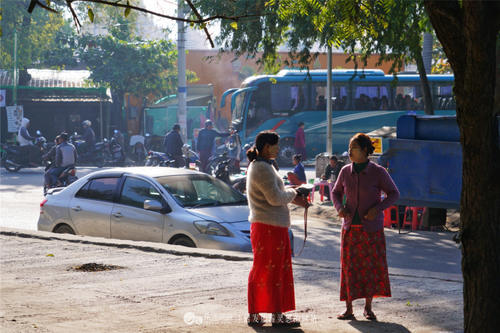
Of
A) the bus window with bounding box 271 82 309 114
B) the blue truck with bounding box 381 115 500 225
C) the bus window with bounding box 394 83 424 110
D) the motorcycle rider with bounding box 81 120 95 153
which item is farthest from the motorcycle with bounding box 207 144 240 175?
the bus window with bounding box 394 83 424 110

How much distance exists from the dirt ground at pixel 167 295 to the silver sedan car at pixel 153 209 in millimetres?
488

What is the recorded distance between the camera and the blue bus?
31.7 meters

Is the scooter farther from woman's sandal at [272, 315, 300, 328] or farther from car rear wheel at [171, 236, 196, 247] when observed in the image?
woman's sandal at [272, 315, 300, 328]

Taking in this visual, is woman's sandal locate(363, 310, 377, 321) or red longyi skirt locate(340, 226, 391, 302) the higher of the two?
red longyi skirt locate(340, 226, 391, 302)

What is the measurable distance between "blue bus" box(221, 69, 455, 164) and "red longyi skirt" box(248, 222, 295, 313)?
2536 centimetres

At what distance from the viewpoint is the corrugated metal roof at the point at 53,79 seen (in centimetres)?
3863

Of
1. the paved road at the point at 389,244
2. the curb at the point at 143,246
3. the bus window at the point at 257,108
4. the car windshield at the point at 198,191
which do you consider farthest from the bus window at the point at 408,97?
the curb at the point at 143,246

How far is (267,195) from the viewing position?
19.8 feet

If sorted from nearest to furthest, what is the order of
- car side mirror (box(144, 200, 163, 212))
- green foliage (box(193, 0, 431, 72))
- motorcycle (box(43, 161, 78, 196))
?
car side mirror (box(144, 200, 163, 212)), green foliage (box(193, 0, 431, 72)), motorcycle (box(43, 161, 78, 196))

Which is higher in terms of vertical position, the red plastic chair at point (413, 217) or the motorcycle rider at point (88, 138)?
the motorcycle rider at point (88, 138)

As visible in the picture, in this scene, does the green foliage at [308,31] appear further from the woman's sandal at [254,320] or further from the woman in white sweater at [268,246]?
the woman's sandal at [254,320]

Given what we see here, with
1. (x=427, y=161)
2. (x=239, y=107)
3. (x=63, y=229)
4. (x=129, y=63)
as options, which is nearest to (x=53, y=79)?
(x=129, y=63)

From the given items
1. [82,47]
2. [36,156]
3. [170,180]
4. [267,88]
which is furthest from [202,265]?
[82,47]

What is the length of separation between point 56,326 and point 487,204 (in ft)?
11.5
